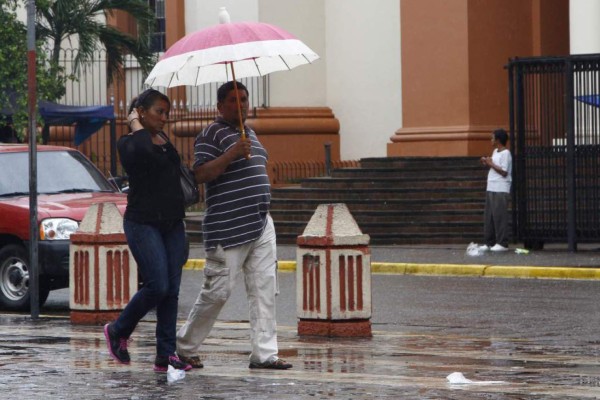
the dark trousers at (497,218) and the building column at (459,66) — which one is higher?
the building column at (459,66)

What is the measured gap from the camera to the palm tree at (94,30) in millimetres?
33000

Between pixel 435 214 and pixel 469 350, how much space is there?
1442 cm

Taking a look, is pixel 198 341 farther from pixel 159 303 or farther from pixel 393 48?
pixel 393 48

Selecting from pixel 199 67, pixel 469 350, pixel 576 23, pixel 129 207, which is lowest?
pixel 469 350

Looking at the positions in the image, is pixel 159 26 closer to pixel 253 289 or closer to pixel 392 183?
pixel 392 183

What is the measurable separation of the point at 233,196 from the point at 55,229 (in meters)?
6.27

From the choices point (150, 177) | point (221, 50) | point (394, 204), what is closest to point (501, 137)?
point (394, 204)

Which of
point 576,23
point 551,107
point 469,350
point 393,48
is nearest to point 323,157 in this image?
point 393,48

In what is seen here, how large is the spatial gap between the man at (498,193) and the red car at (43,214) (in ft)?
22.2

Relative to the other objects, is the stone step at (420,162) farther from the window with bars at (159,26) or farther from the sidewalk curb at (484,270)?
the window with bars at (159,26)

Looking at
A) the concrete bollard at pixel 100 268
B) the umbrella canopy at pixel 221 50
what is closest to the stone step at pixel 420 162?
the concrete bollard at pixel 100 268

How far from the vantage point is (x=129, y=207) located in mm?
10398

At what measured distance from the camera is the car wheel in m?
16.8

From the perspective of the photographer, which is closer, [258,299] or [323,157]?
[258,299]
